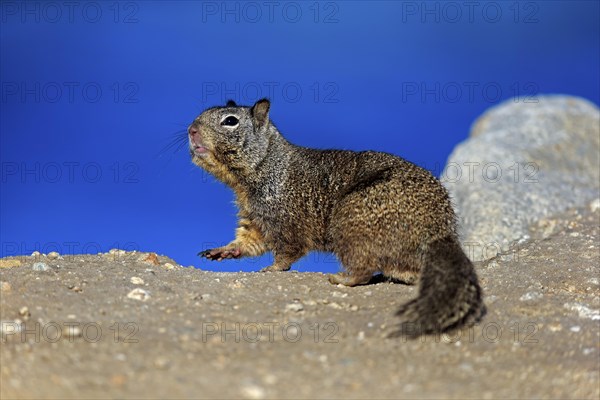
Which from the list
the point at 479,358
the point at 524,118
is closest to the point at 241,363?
the point at 479,358

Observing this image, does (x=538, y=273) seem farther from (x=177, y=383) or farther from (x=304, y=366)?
(x=177, y=383)

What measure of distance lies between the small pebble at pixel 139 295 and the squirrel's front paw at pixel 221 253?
2310 mm

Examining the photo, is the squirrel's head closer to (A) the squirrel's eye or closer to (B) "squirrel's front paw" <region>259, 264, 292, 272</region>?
(A) the squirrel's eye

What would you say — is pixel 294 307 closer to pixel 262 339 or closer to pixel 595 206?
pixel 262 339

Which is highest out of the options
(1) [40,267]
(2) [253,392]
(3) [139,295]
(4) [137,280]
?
(1) [40,267]

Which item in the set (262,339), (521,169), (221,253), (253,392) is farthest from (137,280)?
(521,169)

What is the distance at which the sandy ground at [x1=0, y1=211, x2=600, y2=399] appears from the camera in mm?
5188

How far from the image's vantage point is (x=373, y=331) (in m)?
6.53

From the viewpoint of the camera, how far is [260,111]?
9672 millimetres

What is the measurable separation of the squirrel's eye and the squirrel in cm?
1

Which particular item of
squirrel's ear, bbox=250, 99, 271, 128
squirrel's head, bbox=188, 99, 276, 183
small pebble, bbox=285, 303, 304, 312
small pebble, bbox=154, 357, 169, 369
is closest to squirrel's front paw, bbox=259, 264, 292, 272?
squirrel's head, bbox=188, 99, 276, 183

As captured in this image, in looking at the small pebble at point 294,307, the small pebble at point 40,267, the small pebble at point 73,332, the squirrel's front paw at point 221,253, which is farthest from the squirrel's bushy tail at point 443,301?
the small pebble at point 40,267

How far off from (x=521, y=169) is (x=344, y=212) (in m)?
9.72

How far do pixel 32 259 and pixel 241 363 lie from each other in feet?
15.2
